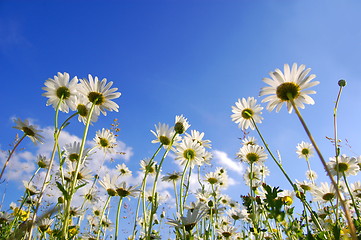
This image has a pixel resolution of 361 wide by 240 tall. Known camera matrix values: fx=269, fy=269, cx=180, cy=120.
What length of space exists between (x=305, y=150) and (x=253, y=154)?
5.74 ft

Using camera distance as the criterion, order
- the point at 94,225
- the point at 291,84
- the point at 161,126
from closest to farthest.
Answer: the point at 291,84
the point at 161,126
the point at 94,225

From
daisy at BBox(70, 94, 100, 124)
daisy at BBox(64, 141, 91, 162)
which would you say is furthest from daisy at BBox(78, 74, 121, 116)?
daisy at BBox(64, 141, 91, 162)

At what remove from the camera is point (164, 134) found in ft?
10.2

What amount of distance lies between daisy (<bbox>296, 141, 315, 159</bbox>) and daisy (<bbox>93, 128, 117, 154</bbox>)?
11.0ft

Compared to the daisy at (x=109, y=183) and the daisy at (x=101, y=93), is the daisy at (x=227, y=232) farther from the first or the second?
the daisy at (x=101, y=93)

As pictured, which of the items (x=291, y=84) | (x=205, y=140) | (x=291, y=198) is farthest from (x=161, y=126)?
(x=291, y=198)

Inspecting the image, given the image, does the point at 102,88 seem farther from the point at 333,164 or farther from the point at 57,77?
the point at 333,164

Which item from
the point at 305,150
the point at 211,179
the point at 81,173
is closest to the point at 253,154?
the point at 211,179

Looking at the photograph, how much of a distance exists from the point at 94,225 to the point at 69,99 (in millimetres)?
3602

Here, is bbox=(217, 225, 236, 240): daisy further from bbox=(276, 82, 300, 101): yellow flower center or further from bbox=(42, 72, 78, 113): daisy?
bbox=(42, 72, 78, 113): daisy

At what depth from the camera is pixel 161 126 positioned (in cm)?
314

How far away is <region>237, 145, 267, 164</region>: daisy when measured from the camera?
11.9ft

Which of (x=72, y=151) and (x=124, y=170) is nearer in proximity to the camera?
(x=72, y=151)

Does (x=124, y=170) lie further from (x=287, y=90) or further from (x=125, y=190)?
(x=287, y=90)
